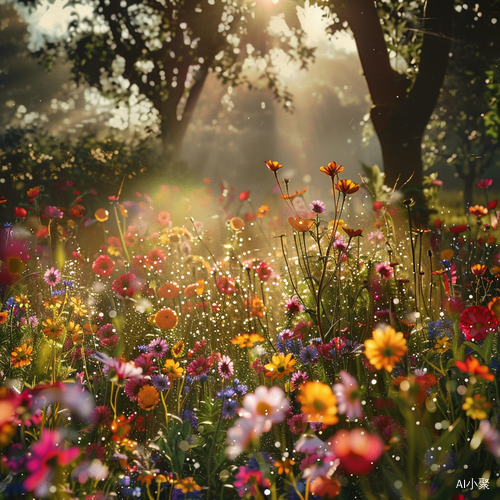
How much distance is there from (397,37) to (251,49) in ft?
11.2

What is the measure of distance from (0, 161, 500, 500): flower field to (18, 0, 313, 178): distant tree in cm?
685

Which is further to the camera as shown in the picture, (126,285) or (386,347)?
(126,285)

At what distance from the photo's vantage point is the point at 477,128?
47.1ft

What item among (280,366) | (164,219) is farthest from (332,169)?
(164,219)

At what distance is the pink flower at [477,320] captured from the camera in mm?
1515

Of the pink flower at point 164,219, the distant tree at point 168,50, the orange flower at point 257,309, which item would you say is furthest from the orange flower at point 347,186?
the distant tree at point 168,50

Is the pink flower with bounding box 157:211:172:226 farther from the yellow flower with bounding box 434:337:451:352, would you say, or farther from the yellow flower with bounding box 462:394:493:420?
the yellow flower with bounding box 462:394:493:420

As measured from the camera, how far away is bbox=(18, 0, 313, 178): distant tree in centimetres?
908

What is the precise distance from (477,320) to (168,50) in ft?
31.3

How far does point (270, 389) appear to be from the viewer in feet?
5.37

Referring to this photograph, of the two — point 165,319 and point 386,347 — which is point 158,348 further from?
point 386,347

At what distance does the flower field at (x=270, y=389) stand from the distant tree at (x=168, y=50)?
6849 mm

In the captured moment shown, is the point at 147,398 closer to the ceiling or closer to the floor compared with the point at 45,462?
closer to the ceiling

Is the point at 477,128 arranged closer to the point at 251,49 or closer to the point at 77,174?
the point at 251,49
